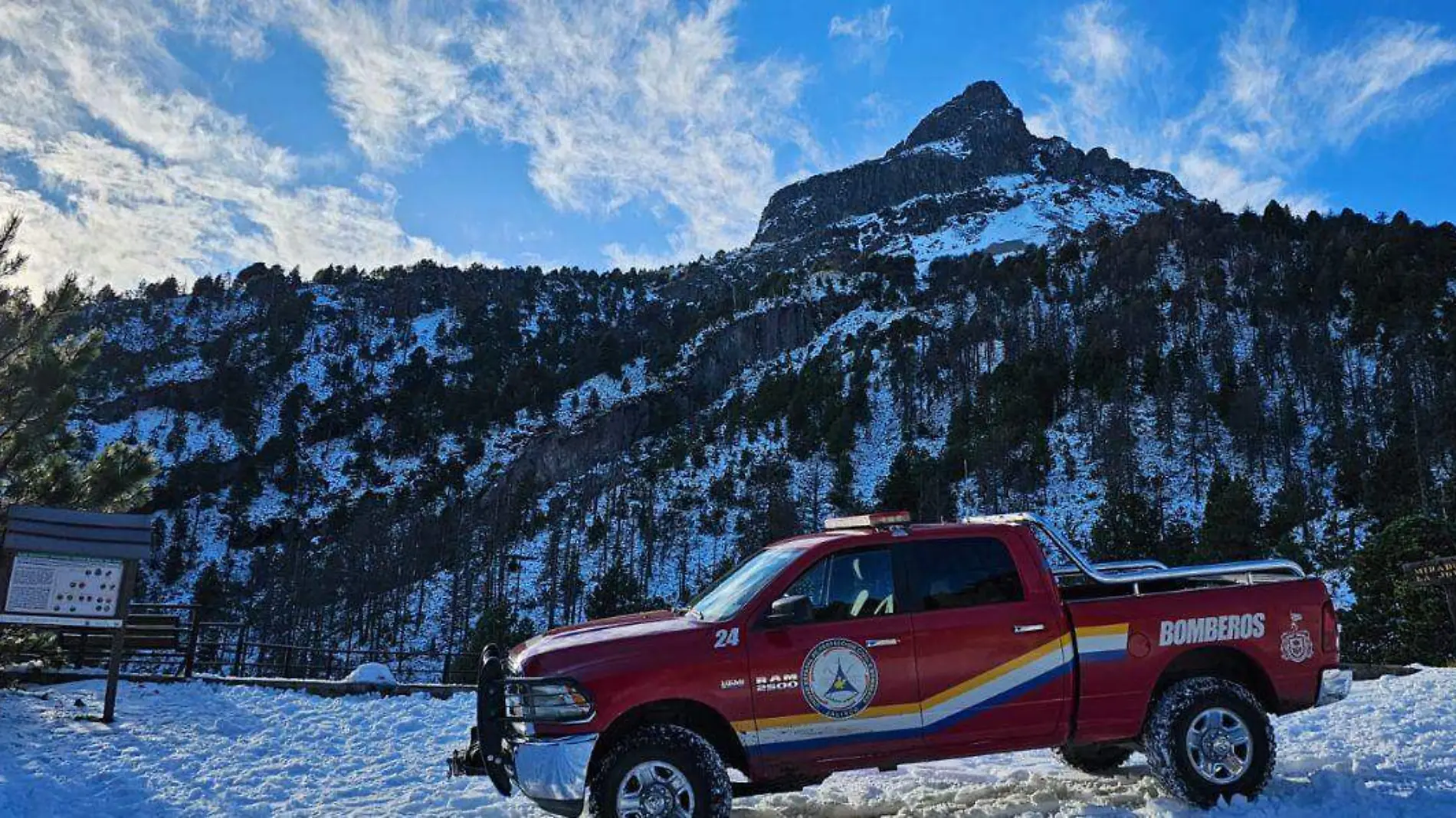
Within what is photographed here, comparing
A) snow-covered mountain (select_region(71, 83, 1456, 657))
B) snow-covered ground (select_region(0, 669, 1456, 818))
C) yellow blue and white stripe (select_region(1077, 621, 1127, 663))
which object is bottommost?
snow-covered ground (select_region(0, 669, 1456, 818))

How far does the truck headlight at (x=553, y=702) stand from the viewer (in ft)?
15.8

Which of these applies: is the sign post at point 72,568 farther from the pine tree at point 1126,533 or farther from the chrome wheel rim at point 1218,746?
the pine tree at point 1126,533

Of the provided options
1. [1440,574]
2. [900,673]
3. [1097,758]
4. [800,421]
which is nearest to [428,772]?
[900,673]

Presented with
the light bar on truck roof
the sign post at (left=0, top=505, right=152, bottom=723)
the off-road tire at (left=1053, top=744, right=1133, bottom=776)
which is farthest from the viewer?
the sign post at (left=0, top=505, right=152, bottom=723)

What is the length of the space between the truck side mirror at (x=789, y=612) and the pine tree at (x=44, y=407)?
10.5 m

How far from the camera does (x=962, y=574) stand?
559 cm

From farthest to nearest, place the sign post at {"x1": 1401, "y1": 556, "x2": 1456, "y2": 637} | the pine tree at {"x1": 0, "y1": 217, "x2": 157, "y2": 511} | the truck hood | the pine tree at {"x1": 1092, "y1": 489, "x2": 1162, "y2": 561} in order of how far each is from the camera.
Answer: the pine tree at {"x1": 1092, "y1": 489, "x2": 1162, "y2": 561} → the sign post at {"x1": 1401, "y1": 556, "x2": 1456, "y2": 637} → the pine tree at {"x1": 0, "y1": 217, "x2": 157, "y2": 511} → the truck hood

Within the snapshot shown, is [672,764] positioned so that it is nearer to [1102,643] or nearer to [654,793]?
[654,793]

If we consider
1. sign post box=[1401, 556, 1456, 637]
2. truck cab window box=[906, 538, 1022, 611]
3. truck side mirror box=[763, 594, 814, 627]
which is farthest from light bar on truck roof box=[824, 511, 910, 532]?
sign post box=[1401, 556, 1456, 637]

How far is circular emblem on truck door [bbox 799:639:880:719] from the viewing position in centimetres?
509

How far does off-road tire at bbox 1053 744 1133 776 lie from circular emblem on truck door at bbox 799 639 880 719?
2.57 m

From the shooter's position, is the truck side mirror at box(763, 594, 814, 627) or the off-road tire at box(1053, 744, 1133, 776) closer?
the truck side mirror at box(763, 594, 814, 627)

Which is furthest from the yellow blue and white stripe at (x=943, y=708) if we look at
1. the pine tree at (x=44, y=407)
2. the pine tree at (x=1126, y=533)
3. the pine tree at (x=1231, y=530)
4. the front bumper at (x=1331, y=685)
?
the pine tree at (x=1231, y=530)

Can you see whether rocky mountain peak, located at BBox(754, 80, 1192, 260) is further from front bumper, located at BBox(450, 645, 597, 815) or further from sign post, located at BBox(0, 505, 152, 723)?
front bumper, located at BBox(450, 645, 597, 815)
